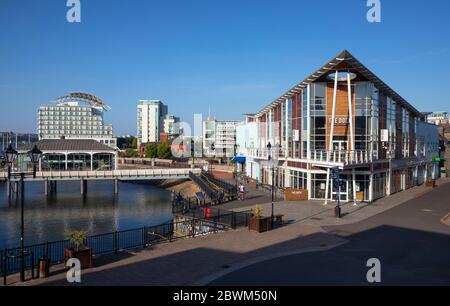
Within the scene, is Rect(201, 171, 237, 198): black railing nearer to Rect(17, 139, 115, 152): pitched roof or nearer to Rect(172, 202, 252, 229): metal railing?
Rect(172, 202, 252, 229): metal railing

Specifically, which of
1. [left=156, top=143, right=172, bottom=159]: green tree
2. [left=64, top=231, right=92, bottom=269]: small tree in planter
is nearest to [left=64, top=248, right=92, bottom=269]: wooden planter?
[left=64, top=231, right=92, bottom=269]: small tree in planter

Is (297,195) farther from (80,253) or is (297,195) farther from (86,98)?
(86,98)

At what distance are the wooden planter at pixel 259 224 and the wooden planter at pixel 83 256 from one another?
368 inches

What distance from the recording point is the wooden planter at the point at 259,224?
21.4 meters

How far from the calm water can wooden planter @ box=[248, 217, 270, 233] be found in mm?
17251

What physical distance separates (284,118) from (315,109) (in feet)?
19.0

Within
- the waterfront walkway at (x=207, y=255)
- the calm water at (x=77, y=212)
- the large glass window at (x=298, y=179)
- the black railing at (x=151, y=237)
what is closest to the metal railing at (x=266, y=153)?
the large glass window at (x=298, y=179)

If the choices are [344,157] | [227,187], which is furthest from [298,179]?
[227,187]

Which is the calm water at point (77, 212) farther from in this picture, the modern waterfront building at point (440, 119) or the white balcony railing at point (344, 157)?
the modern waterfront building at point (440, 119)

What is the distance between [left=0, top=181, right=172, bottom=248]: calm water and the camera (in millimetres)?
34656

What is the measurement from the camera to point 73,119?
499 feet
